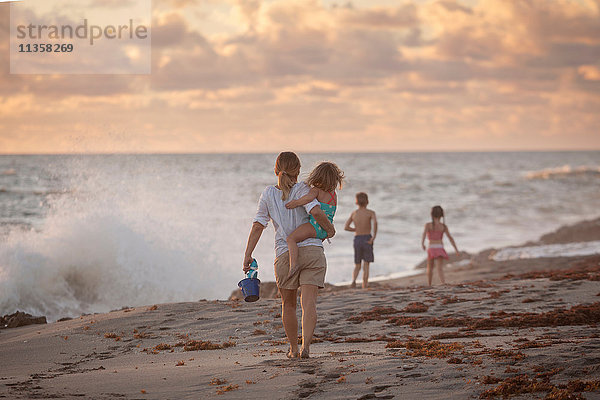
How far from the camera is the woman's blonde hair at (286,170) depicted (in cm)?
540

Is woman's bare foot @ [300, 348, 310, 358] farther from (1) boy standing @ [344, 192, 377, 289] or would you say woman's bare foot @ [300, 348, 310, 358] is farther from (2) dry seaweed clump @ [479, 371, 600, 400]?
(1) boy standing @ [344, 192, 377, 289]

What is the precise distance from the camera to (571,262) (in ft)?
48.6

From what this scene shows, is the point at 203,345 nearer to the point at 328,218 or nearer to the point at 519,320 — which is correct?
the point at 328,218

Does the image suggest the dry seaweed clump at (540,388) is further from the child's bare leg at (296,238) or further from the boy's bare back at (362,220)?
the boy's bare back at (362,220)

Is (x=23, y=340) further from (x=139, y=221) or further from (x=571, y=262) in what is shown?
(x=571, y=262)

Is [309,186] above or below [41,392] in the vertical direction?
above

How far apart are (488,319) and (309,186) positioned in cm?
334

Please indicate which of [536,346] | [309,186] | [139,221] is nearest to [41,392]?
[309,186]

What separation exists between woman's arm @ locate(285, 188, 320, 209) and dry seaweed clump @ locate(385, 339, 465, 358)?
5.41 feet

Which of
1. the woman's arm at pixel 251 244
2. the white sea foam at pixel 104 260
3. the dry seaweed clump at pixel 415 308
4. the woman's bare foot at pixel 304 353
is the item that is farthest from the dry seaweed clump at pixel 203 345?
the white sea foam at pixel 104 260

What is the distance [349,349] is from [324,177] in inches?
75.3

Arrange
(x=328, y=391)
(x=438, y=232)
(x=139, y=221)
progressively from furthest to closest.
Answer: (x=139, y=221) → (x=438, y=232) → (x=328, y=391)

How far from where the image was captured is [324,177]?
5.38 meters

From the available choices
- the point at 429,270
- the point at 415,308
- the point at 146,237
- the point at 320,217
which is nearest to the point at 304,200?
the point at 320,217
